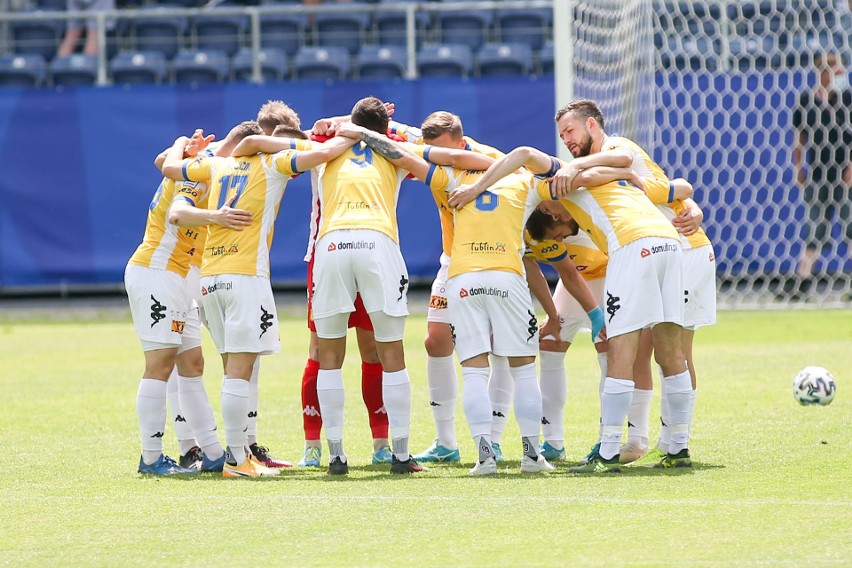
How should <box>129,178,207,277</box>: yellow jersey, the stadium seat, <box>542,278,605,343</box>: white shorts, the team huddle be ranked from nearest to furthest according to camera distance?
the team huddle → <box>129,178,207,277</box>: yellow jersey → <box>542,278,605,343</box>: white shorts → the stadium seat

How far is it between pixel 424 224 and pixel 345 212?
1159cm

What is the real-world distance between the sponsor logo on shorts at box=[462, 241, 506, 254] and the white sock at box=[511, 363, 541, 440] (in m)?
0.66

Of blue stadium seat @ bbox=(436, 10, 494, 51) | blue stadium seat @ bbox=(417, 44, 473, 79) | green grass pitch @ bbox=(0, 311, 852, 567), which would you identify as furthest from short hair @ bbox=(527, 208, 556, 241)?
blue stadium seat @ bbox=(436, 10, 494, 51)

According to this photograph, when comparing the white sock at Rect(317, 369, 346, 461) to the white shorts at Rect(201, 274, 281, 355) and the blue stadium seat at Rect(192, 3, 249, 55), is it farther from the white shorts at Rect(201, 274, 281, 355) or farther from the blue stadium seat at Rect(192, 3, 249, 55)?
the blue stadium seat at Rect(192, 3, 249, 55)

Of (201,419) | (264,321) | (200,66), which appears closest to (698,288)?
(264,321)

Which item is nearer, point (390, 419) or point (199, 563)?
point (199, 563)

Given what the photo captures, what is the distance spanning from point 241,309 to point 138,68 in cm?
1336

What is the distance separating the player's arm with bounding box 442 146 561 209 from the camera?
701cm

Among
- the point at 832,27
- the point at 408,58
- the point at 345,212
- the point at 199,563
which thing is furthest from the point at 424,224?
the point at 199,563

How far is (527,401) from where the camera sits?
690cm

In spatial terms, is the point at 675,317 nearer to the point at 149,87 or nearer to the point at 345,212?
the point at 345,212

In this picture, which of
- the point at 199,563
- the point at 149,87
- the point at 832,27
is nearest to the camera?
the point at 199,563

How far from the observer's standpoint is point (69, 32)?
20.1 metres

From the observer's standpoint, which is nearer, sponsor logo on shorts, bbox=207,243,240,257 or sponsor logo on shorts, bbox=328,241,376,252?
sponsor logo on shorts, bbox=328,241,376,252
